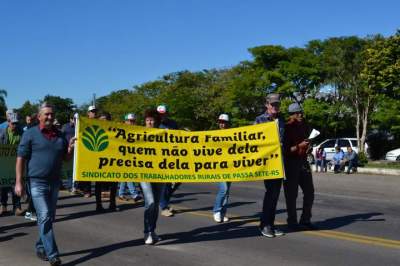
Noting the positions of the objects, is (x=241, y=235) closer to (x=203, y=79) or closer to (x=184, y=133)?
(x=184, y=133)

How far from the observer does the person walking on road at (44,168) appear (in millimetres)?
6305

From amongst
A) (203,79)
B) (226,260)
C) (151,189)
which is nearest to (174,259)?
(226,260)

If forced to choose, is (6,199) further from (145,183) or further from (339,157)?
(339,157)

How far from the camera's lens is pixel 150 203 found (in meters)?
7.37

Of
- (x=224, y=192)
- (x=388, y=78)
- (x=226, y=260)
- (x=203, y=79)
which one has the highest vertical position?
(x=203, y=79)

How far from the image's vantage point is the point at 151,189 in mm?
7445

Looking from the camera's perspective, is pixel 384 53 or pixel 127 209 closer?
pixel 127 209

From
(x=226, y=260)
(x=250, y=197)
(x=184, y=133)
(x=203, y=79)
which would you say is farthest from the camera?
(x=203, y=79)

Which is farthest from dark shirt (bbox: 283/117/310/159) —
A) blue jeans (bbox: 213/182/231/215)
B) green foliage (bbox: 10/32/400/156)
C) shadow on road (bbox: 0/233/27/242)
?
green foliage (bbox: 10/32/400/156)

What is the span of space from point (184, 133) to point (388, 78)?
23945 millimetres

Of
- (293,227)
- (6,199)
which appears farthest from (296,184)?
(6,199)

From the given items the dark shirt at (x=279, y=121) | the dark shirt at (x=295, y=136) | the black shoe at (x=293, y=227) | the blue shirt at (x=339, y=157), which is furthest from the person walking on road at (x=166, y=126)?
the blue shirt at (x=339, y=157)

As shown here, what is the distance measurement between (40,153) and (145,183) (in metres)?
1.55

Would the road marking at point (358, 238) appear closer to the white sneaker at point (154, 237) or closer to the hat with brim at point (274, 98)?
the hat with brim at point (274, 98)
